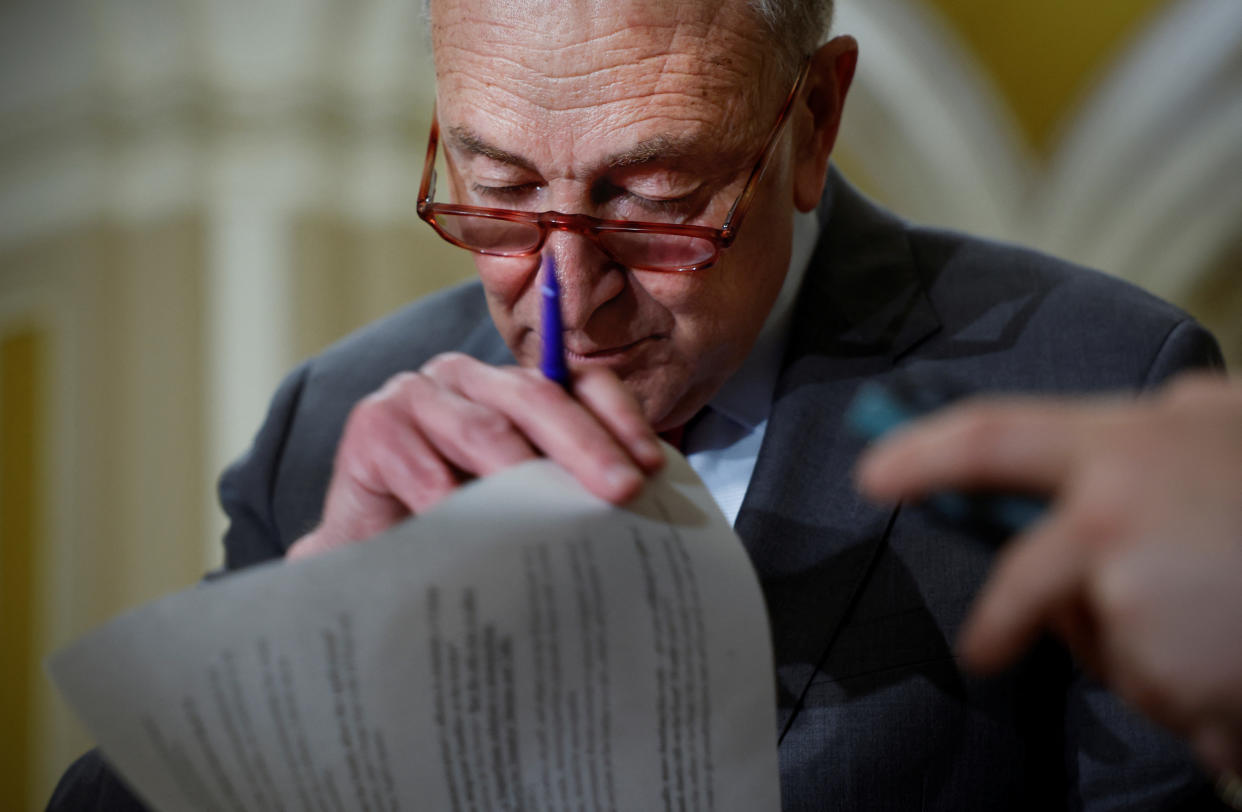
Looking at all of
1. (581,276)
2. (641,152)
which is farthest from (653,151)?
(581,276)

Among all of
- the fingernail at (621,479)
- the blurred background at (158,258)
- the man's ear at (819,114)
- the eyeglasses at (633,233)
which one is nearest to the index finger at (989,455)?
the fingernail at (621,479)

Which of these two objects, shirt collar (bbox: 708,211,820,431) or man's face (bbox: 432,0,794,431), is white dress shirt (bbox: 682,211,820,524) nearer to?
shirt collar (bbox: 708,211,820,431)

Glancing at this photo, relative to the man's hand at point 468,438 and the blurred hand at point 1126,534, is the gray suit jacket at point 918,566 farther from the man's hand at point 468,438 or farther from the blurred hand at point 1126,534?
the blurred hand at point 1126,534

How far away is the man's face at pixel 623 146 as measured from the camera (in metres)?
0.95

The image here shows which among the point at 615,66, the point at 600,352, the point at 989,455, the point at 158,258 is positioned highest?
the point at 615,66

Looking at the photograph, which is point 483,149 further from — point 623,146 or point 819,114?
point 819,114

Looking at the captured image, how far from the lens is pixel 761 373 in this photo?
120 centimetres

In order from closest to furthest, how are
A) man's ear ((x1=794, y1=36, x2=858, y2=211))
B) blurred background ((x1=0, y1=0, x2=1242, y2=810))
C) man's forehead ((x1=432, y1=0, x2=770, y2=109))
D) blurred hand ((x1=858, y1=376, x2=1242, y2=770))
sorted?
blurred hand ((x1=858, y1=376, x2=1242, y2=770))
man's forehead ((x1=432, y1=0, x2=770, y2=109))
man's ear ((x1=794, y1=36, x2=858, y2=211))
blurred background ((x1=0, y1=0, x2=1242, y2=810))

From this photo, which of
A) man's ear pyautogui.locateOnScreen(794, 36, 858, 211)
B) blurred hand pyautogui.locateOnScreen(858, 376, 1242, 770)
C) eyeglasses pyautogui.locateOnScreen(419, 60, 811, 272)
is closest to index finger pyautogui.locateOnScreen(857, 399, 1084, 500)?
blurred hand pyautogui.locateOnScreen(858, 376, 1242, 770)

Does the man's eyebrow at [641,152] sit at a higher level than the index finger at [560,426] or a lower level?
higher

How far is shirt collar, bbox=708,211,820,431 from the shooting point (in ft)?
3.89

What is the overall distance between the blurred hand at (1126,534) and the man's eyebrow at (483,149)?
0.57 metres

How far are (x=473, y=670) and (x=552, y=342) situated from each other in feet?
0.67

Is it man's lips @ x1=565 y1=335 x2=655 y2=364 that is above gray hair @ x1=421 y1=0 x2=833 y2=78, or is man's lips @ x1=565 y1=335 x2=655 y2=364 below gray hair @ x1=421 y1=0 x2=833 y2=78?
below
